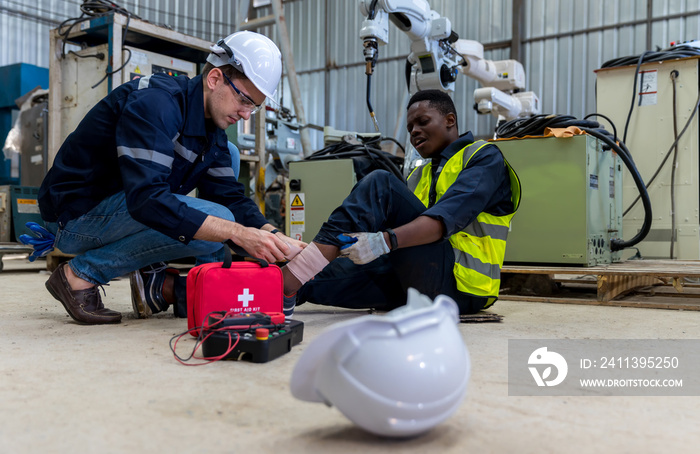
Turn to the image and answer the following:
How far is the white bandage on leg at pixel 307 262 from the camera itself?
72.0 inches

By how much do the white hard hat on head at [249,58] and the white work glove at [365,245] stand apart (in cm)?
57

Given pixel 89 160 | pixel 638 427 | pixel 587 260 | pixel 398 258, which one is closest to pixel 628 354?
pixel 638 427

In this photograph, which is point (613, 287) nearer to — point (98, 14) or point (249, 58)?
point (249, 58)

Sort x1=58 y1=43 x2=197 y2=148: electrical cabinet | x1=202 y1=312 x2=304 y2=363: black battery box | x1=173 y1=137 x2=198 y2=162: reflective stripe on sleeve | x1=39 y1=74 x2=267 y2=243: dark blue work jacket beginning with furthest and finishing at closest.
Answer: x1=58 y1=43 x2=197 y2=148: electrical cabinet
x1=173 y1=137 x2=198 y2=162: reflective stripe on sleeve
x1=39 y1=74 x2=267 y2=243: dark blue work jacket
x1=202 y1=312 x2=304 y2=363: black battery box

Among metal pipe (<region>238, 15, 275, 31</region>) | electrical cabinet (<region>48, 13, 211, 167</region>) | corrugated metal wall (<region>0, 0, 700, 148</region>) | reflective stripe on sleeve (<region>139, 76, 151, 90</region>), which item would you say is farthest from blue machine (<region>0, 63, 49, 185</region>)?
reflective stripe on sleeve (<region>139, 76, 151, 90</region>)

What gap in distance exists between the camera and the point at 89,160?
1877 millimetres

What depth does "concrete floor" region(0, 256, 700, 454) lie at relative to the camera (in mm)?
883

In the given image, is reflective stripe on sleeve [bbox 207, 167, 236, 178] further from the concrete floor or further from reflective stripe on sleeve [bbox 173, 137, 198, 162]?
the concrete floor

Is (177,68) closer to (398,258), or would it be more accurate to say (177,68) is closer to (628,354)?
(398,258)

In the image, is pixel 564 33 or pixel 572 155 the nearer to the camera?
pixel 572 155

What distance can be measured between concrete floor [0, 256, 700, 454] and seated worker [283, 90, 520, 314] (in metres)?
0.37

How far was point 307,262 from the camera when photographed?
184 cm

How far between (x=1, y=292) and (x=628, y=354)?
2.89 m
